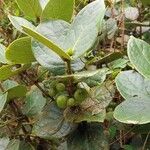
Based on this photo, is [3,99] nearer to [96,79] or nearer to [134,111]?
[96,79]

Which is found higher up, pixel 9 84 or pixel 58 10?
pixel 58 10

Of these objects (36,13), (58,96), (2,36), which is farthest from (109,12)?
(58,96)

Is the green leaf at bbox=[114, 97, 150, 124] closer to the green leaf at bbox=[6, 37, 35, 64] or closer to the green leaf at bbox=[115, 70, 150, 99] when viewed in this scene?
the green leaf at bbox=[115, 70, 150, 99]

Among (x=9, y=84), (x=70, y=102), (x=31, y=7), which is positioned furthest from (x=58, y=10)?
(x=9, y=84)

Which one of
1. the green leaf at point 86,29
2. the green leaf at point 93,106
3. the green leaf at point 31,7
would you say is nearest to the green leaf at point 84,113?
the green leaf at point 93,106

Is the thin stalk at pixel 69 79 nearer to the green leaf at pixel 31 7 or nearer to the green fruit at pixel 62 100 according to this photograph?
the green fruit at pixel 62 100

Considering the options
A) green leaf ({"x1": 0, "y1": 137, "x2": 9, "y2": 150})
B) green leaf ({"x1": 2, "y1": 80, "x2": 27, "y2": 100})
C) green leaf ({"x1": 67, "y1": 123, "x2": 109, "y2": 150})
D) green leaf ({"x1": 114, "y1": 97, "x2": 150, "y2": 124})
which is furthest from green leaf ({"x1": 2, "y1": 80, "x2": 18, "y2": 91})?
green leaf ({"x1": 114, "y1": 97, "x2": 150, "y2": 124})

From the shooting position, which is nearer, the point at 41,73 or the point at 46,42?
the point at 46,42
